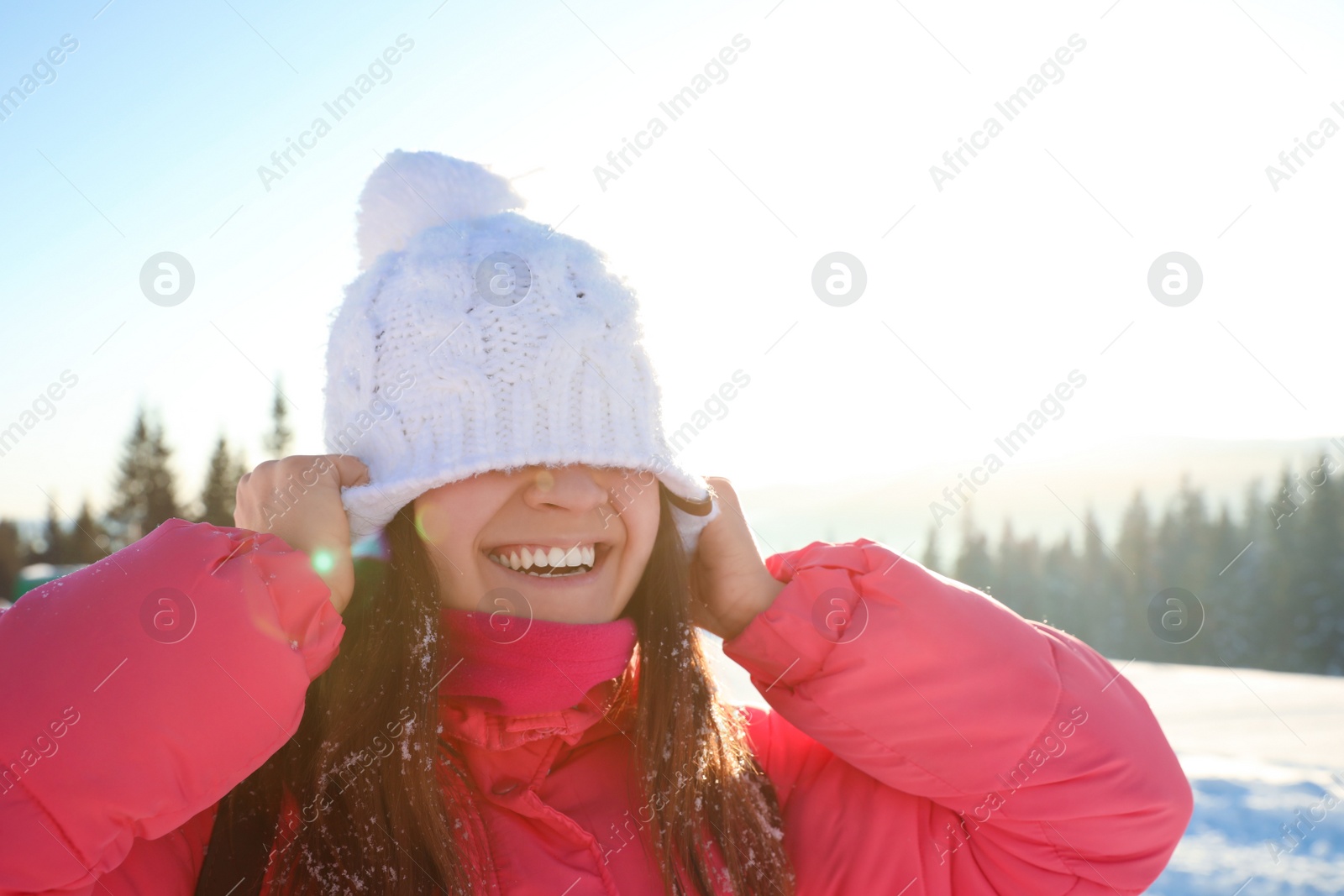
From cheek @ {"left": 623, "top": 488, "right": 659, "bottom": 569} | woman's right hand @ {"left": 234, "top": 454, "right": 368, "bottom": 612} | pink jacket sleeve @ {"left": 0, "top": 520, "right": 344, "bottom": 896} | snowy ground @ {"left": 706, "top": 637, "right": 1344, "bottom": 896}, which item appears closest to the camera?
pink jacket sleeve @ {"left": 0, "top": 520, "right": 344, "bottom": 896}

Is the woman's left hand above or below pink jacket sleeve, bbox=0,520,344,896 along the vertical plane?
above

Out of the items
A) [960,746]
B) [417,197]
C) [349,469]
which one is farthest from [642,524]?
[417,197]

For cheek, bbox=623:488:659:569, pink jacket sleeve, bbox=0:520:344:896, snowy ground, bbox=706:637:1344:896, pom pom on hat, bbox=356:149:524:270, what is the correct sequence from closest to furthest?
pink jacket sleeve, bbox=0:520:344:896, cheek, bbox=623:488:659:569, pom pom on hat, bbox=356:149:524:270, snowy ground, bbox=706:637:1344:896

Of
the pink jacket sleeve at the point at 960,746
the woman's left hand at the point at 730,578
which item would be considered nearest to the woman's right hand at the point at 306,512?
the woman's left hand at the point at 730,578

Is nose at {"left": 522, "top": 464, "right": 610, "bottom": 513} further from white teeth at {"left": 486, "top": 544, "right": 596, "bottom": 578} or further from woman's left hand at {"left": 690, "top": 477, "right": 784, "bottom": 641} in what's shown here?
woman's left hand at {"left": 690, "top": 477, "right": 784, "bottom": 641}

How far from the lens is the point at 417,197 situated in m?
2.05

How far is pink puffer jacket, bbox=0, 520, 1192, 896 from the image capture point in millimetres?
1300

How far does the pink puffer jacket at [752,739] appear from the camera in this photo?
→ 4.26ft

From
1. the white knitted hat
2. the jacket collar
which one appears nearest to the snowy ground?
the jacket collar

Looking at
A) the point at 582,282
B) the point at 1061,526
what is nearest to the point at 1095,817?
the point at 582,282

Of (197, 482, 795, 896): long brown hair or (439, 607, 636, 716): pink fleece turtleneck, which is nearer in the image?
(197, 482, 795, 896): long brown hair

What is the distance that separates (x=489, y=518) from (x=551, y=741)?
1.73 ft

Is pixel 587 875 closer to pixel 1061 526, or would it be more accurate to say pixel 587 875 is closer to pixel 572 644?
pixel 572 644

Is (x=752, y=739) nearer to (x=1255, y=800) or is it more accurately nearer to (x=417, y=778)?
(x=417, y=778)
